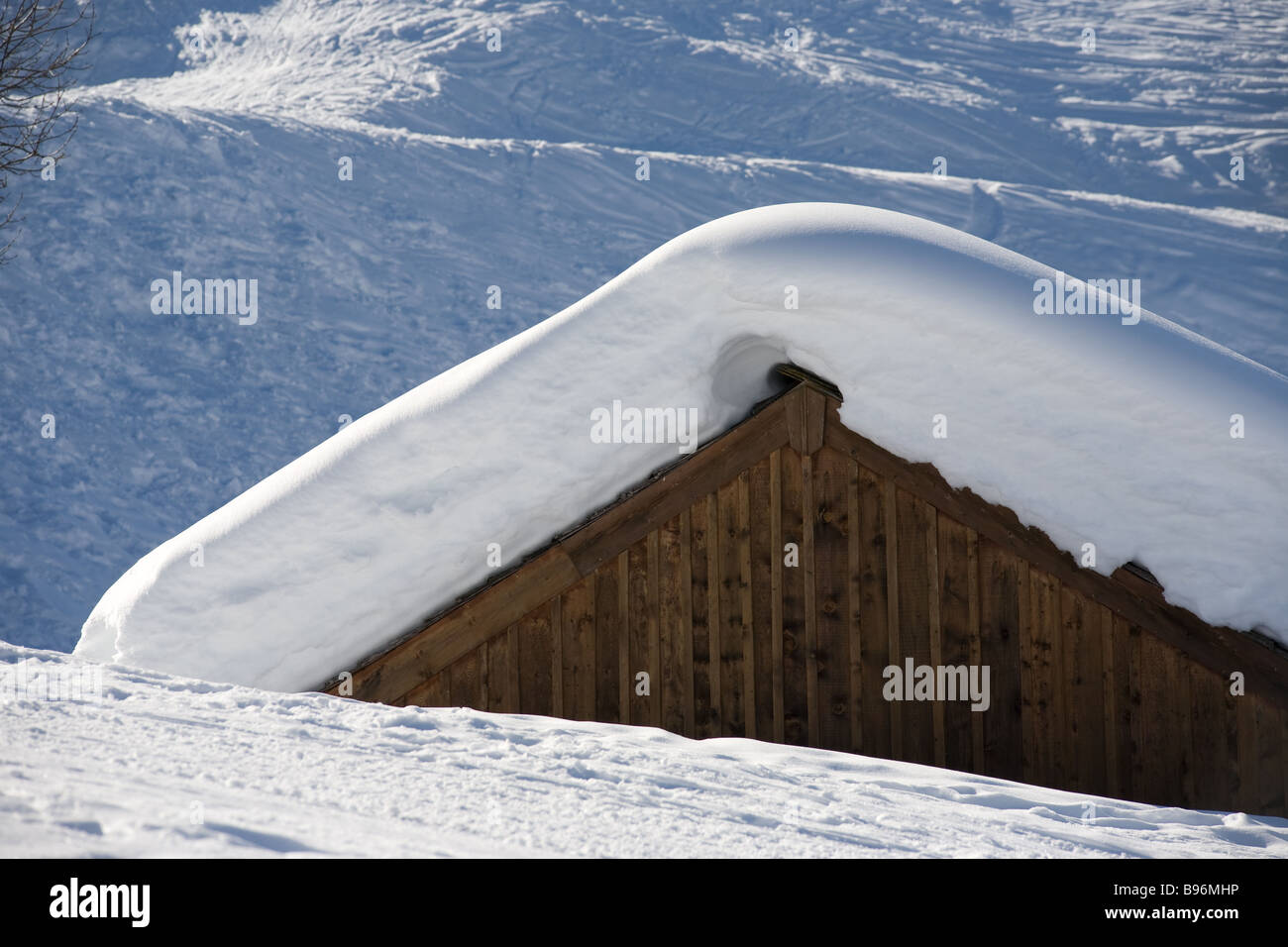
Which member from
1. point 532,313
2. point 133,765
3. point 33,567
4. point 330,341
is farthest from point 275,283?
point 133,765

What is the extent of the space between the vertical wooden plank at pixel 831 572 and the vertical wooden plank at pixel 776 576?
0.15 m

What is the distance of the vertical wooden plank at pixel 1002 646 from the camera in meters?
4.47

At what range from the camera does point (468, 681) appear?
452cm

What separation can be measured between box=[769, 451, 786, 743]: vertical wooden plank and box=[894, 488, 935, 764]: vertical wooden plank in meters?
0.50

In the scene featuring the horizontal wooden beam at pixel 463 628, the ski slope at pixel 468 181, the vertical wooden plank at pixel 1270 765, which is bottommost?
the vertical wooden plank at pixel 1270 765

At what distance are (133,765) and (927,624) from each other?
3.16 metres

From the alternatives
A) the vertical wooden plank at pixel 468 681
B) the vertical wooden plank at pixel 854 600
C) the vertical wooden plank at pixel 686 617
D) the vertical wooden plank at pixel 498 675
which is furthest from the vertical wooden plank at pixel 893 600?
the vertical wooden plank at pixel 468 681

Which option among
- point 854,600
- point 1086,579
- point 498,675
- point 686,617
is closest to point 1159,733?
point 1086,579

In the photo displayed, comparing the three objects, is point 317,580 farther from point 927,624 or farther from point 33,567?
point 33,567

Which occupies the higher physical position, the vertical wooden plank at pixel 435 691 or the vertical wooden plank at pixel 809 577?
the vertical wooden plank at pixel 809 577

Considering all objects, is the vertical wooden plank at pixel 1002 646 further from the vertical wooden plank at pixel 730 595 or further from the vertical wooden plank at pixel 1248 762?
the vertical wooden plank at pixel 730 595

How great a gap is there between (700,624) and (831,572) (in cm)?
61

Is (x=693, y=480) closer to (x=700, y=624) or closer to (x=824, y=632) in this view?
(x=700, y=624)

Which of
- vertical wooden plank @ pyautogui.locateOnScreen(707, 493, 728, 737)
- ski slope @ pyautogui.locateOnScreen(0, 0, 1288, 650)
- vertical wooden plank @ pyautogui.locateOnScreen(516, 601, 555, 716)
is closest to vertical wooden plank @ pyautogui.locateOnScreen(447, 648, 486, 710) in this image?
vertical wooden plank @ pyautogui.locateOnScreen(516, 601, 555, 716)
